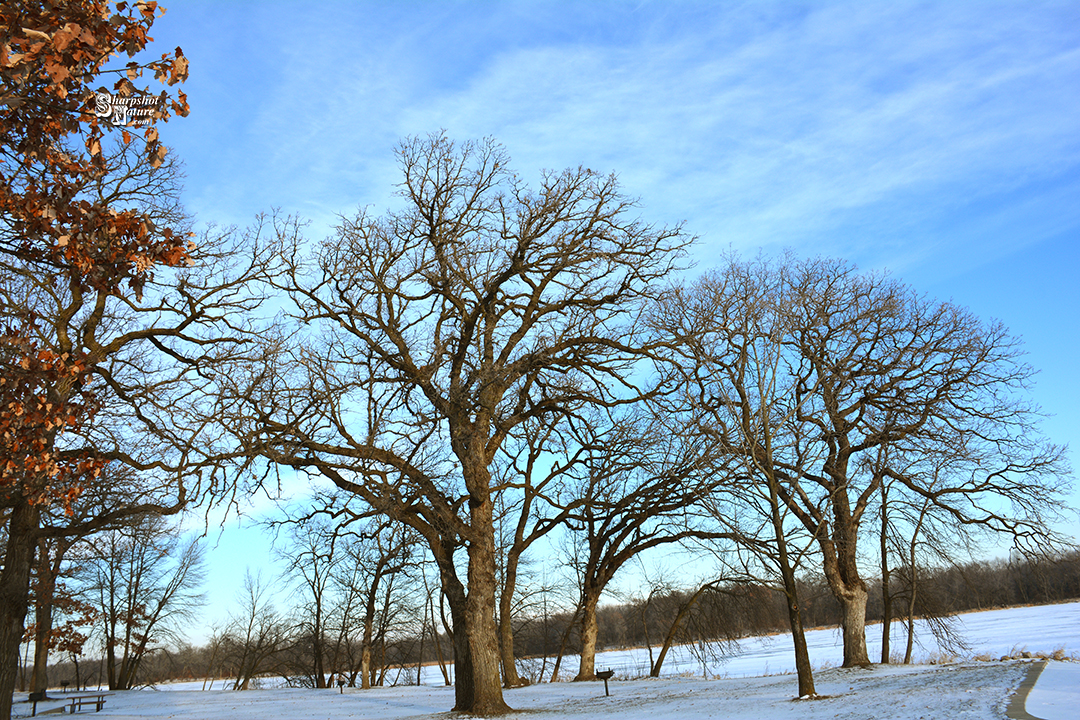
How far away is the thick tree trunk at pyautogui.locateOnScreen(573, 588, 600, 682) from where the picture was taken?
82.8 feet

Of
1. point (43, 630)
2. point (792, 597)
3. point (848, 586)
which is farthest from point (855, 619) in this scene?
point (43, 630)

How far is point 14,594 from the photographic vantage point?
498 inches

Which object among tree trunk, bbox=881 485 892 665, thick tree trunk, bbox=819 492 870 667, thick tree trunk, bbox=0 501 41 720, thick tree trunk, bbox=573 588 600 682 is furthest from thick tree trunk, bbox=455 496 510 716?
tree trunk, bbox=881 485 892 665

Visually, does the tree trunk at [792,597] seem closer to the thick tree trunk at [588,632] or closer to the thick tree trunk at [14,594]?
the thick tree trunk at [588,632]

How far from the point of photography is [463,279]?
16.5 metres

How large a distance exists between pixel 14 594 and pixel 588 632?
17916mm

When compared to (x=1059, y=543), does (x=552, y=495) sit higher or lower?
higher

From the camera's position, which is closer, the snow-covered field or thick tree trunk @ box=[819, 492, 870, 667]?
the snow-covered field

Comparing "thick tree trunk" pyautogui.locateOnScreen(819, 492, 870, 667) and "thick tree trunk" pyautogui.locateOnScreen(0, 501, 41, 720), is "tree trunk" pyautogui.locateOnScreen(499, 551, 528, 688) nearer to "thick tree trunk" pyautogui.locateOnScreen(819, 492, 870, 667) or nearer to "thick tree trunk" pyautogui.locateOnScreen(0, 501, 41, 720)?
"thick tree trunk" pyautogui.locateOnScreen(819, 492, 870, 667)

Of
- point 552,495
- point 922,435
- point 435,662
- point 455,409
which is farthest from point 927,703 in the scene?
point 435,662

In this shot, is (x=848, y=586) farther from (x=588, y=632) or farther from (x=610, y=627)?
(x=610, y=627)

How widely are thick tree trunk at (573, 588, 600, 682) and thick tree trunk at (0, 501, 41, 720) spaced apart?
1712cm

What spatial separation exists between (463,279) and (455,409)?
3073mm

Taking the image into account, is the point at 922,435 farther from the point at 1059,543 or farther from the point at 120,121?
the point at 120,121
